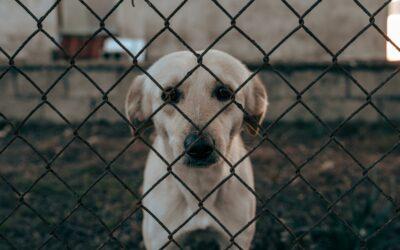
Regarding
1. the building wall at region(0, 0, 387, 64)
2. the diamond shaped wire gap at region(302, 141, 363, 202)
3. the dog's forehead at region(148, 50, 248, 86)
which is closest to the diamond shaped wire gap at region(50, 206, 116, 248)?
the dog's forehead at region(148, 50, 248, 86)

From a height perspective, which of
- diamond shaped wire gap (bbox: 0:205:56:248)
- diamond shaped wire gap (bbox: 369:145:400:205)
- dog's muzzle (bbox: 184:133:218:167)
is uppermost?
dog's muzzle (bbox: 184:133:218:167)

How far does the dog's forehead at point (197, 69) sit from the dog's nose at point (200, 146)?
325mm

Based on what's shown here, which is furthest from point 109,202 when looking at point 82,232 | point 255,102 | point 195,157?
point 195,157

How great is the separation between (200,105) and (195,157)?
234 mm

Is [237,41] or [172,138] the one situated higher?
[172,138]

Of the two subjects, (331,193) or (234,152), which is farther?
(331,193)

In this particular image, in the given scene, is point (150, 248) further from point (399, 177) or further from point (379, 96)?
point (379, 96)

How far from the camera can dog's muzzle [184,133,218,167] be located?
223 centimetres

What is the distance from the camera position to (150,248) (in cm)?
272

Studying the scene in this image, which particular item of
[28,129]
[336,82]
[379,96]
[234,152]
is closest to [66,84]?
[28,129]

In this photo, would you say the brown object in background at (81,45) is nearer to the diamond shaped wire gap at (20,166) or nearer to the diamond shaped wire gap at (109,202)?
the diamond shaped wire gap at (20,166)

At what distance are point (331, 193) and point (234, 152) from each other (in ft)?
5.56

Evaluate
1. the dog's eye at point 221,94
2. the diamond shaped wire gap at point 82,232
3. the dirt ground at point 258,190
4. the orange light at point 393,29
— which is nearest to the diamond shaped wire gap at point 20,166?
the dirt ground at point 258,190

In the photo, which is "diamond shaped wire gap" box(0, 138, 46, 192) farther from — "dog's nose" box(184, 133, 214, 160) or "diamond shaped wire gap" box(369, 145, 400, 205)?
"diamond shaped wire gap" box(369, 145, 400, 205)
